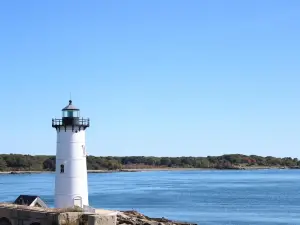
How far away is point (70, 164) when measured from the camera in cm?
2375

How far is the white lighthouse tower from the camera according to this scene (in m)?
23.7

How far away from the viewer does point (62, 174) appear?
937 inches

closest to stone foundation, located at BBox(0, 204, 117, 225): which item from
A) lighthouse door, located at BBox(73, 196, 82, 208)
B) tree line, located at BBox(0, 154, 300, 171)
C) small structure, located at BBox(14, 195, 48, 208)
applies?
small structure, located at BBox(14, 195, 48, 208)

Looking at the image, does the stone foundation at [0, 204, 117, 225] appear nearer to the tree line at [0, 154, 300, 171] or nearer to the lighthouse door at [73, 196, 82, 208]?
the lighthouse door at [73, 196, 82, 208]

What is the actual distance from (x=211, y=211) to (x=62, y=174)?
2216 cm

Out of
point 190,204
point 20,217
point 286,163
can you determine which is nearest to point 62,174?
point 20,217

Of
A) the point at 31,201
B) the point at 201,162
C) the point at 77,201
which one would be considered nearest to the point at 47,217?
the point at 77,201

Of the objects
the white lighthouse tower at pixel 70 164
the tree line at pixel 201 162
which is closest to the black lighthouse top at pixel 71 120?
the white lighthouse tower at pixel 70 164

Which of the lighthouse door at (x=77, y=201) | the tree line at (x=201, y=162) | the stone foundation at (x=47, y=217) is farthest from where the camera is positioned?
the tree line at (x=201, y=162)

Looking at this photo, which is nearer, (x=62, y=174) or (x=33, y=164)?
(x=62, y=174)

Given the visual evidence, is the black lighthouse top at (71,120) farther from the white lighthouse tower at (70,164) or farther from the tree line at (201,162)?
the tree line at (201,162)

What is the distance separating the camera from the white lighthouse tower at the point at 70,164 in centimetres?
2372

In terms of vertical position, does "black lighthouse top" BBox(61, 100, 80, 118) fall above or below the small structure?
above

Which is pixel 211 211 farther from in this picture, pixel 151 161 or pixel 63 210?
pixel 151 161
